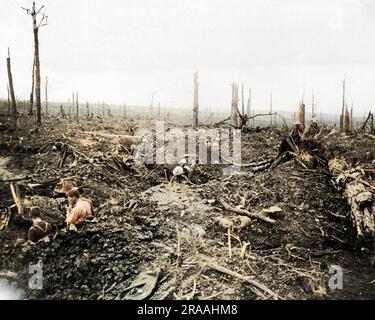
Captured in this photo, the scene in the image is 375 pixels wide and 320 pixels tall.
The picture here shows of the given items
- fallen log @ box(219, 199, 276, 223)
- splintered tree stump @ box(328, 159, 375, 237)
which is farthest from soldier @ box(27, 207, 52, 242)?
splintered tree stump @ box(328, 159, 375, 237)

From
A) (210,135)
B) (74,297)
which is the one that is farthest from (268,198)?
(210,135)

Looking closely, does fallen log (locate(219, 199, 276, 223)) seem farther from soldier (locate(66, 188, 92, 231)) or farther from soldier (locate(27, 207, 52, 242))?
soldier (locate(27, 207, 52, 242))

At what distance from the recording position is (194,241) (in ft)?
19.5

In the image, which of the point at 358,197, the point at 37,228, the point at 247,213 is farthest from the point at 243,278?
the point at 37,228

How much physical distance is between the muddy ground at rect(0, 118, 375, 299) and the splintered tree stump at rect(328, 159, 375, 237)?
0.20 metres

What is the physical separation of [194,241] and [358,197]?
312cm

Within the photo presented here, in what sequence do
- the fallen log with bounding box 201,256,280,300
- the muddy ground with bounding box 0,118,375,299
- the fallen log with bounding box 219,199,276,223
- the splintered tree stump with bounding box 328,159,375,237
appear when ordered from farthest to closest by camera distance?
the fallen log with bounding box 219,199,276,223
the splintered tree stump with bounding box 328,159,375,237
the muddy ground with bounding box 0,118,375,299
the fallen log with bounding box 201,256,280,300

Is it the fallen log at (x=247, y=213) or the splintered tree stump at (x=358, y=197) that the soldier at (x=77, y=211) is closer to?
the fallen log at (x=247, y=213)

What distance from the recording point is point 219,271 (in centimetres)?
511

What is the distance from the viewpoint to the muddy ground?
4953mm

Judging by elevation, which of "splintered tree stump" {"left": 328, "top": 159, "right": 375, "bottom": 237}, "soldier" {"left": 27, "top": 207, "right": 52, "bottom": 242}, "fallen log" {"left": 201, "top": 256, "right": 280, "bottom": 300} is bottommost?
"fallen log" {"left": 201, "top": 256, "right": 280, "bottom": 300}

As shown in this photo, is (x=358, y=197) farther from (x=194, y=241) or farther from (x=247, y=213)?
(x=194, y=241)

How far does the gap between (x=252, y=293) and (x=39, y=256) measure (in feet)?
10.8

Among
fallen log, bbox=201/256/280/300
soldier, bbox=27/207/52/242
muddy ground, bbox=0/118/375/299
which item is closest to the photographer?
fallen log, bbox=201/256/280/300
